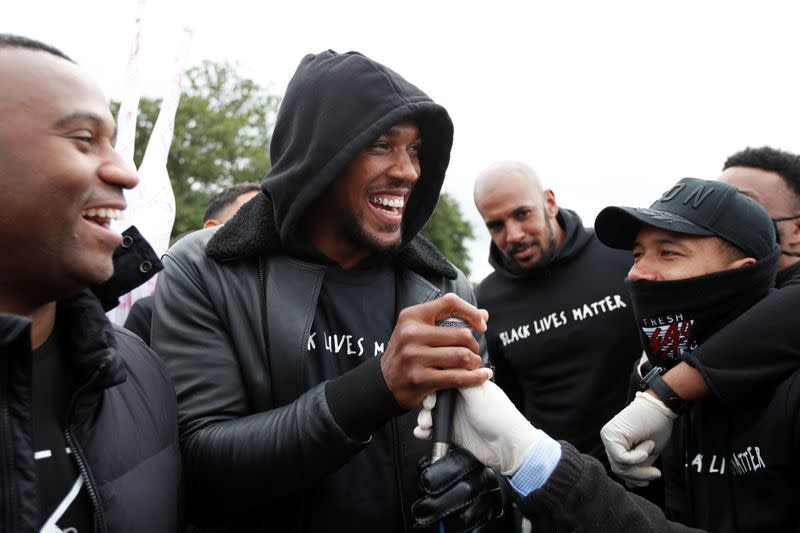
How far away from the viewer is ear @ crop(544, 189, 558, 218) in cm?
473

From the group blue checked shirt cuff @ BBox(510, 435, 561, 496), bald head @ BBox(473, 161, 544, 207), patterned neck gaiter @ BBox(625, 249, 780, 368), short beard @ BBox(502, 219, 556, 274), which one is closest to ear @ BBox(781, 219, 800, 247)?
patterned neck gaiter @ BBox(625, 249, 780, 368)

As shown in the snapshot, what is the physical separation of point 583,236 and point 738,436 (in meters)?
2.33

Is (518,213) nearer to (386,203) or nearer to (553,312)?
(553,312)

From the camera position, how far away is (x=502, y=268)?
4.64 meters

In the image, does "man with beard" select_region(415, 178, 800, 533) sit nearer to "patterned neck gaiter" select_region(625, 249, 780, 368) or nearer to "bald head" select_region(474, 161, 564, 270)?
"patterned neck gaiter" select_region(625, 249, 780, 368)

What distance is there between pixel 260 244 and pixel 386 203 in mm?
452

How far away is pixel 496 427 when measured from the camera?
179 centimetres

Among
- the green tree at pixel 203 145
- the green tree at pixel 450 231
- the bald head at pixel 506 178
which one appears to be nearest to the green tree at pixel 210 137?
the green tree at pixel 203 145

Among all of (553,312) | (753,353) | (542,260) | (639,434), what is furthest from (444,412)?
(542,260)

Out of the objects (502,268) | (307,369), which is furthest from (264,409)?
(502,268)

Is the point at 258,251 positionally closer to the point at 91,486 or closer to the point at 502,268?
the point at 91,486

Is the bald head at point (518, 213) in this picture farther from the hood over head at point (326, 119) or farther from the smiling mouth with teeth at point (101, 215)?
the smiling mouth with teeth at point (101, 215)

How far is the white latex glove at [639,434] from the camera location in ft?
7.83

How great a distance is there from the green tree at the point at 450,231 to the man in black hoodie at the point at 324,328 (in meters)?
34.7
